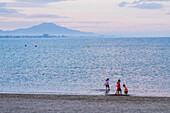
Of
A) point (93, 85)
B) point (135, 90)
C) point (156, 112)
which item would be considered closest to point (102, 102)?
point (156, 112)

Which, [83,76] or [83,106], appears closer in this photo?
[83,106]

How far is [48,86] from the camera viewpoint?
91.2ft

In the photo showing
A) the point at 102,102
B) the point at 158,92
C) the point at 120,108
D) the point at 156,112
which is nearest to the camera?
the point at 156,112

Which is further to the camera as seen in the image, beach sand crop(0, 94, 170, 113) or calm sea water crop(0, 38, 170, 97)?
calm sea water crop(0, 38, 170, 97)

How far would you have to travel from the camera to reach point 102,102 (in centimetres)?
1692

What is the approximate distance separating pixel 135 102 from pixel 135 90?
8375mm

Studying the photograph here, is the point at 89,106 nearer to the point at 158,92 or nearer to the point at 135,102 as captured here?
the point at 135,102

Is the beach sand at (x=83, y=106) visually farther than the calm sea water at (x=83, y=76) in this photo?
No

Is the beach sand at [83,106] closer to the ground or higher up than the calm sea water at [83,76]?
higher up

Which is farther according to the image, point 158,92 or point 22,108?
point 158,92

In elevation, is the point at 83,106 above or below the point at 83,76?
above

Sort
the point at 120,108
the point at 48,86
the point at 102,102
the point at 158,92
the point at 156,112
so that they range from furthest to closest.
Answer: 1. the point at 48,86
2. the point at 158,92
3. the point at 102,102
4. the point at 120,108
5. the point at 156,112

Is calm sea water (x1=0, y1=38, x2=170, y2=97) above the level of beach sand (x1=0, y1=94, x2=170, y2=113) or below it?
below

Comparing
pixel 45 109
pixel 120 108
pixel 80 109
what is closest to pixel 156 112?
pixel 120 108
